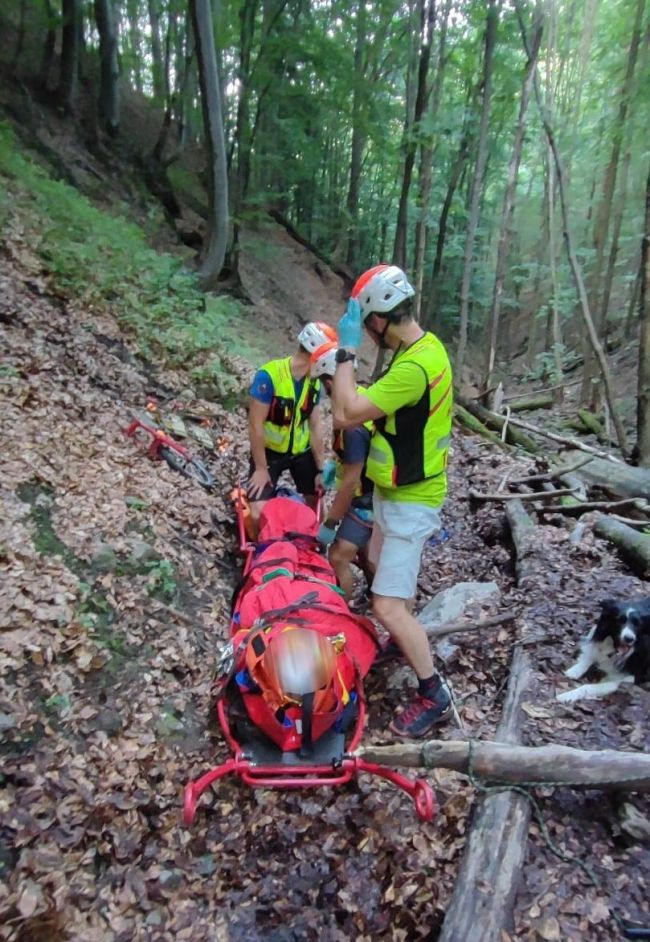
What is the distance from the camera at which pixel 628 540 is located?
6547mm

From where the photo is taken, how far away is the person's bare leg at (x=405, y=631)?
3.98m

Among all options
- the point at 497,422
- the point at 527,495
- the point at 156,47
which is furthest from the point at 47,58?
the point at 527,495

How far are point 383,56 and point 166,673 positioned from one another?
25.3 meters

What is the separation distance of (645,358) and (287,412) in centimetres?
623

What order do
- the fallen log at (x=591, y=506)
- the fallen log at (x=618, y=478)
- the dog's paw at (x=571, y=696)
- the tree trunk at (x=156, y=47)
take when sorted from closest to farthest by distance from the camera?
1. the dog's paw at (x=571, y=696)
2. the fallen log at (x=591, y=506)
3. the fallen log at (x=618, y=478)
4. the tree trunk at (x=156, y=47)

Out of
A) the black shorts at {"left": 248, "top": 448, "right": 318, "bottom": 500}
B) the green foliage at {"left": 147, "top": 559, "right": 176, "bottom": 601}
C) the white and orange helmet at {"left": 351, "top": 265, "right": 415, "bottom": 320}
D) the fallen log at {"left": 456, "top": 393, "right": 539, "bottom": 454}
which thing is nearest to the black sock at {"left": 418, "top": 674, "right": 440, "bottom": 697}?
the green foliage at {"left": 147, "top": 559, "right": 176, "bottom": 601}

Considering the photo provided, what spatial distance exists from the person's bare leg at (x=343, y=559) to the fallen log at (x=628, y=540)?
2.89 meters

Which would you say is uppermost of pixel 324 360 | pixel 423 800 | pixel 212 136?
pixel 212 136

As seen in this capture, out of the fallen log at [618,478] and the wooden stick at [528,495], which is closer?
the wooden stick at [528,495]

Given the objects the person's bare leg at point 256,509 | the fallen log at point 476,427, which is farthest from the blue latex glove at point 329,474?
the fallen log at point 476,427

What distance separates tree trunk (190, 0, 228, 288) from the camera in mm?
10414

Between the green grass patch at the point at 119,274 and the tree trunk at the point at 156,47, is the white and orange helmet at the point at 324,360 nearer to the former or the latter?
the green grass patch at the point at 119,274

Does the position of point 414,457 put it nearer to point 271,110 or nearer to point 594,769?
point 594,769

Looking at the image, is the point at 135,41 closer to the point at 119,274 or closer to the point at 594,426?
the point at 119,274
